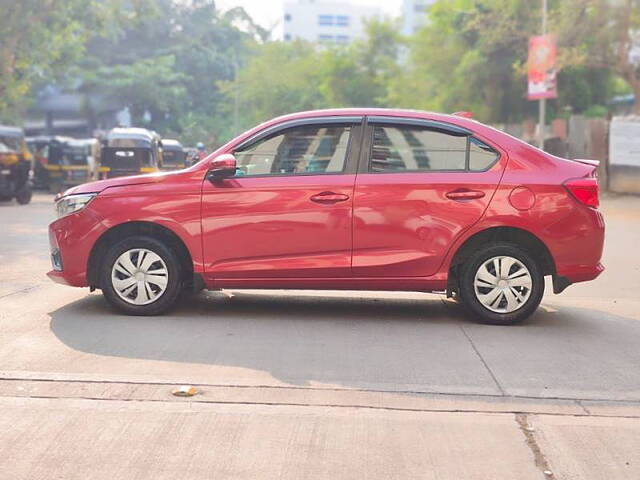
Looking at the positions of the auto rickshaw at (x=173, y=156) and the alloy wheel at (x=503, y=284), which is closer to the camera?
the alloy wheel at (x=503, y=284)

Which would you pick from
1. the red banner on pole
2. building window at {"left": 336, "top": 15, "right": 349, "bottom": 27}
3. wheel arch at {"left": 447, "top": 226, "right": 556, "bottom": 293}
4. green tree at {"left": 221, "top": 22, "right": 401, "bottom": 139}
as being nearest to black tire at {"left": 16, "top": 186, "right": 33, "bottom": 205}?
the red banner on pole

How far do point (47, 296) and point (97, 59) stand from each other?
56159 millimetres

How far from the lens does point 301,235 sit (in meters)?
7.39

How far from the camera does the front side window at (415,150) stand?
7.45 meters

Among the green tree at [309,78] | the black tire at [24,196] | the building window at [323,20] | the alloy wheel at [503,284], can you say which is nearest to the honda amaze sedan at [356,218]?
the alloy wheel at [503,284]

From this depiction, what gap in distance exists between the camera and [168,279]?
24.5 ft

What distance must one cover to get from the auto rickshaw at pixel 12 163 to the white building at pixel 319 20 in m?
106

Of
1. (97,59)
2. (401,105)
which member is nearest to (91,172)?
(401,105)

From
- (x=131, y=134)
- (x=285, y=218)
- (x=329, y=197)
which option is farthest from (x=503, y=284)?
(x=131, y=134)

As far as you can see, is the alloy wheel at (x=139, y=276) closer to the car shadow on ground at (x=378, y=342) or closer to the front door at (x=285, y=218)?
the car shadow on ground at (x=378, y=342)

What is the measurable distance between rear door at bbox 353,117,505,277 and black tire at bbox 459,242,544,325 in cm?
25

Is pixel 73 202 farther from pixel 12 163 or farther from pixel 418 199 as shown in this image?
pixel 12 163

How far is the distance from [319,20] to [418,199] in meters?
126

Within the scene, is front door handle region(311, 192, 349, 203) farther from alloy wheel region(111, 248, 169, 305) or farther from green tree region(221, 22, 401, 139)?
green tree region(221, 22, 401, 139)
